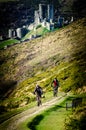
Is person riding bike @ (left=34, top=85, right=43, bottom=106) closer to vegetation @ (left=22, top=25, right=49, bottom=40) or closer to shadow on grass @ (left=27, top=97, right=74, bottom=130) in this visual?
shadow on grass @ (left=27, top=97, right=74, bottom=130)

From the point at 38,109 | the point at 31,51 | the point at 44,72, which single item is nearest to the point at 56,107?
the point at 38,109

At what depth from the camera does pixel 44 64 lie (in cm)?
1280

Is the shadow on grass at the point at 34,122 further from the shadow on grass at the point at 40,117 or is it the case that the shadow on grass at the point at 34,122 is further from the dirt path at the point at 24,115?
the dirt path at the point at 24,115

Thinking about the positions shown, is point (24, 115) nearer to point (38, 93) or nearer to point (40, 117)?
point (40, 117)

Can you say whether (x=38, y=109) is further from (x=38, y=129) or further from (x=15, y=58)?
(x=15, y=58)

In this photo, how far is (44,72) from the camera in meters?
12.6

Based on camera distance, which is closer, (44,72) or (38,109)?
(38,109)

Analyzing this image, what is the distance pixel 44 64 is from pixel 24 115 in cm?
211

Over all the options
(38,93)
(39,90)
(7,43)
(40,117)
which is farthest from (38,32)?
(40,117)

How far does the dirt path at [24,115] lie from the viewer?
11.2 metres

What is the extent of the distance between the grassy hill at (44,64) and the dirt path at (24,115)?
1.57 feet

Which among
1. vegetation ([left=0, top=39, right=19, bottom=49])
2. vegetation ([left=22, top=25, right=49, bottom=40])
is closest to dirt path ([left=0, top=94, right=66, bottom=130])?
vegetation ([left=22, top=25, right=49, bottom=40])

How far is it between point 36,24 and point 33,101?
2763 mm

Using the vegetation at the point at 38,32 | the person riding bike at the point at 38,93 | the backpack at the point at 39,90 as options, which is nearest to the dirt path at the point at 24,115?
the person riding bike at the point at 38,93
